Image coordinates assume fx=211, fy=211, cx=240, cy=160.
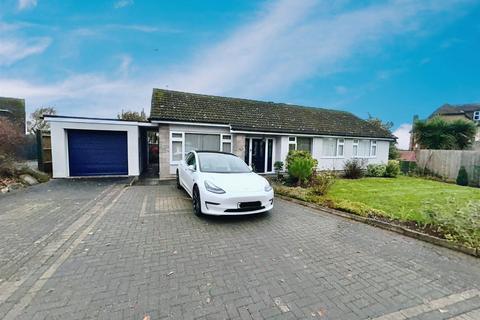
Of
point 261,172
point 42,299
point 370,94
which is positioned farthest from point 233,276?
point 370,94

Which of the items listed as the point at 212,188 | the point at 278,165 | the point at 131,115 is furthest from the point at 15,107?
the point at 212,188

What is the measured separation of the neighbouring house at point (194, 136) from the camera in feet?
34.7

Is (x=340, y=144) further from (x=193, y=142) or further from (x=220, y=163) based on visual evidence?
→ (x=220, y=163)

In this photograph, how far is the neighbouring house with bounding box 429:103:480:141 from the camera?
32122mm

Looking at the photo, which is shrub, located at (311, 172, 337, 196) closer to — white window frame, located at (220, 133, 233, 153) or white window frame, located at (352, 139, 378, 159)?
white window frame, located at (220, 133, 233, 153)

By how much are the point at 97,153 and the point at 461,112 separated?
47.6m

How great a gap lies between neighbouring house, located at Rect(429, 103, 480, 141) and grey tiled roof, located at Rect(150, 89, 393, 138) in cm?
2632

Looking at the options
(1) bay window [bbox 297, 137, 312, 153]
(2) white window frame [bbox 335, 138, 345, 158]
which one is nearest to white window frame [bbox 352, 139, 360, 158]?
(2) white window frame [bbox 335, 138, 345, 158]

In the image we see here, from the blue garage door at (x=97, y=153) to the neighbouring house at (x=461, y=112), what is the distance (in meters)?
42.0

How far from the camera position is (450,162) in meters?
14.2

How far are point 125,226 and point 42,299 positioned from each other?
2.26 meters

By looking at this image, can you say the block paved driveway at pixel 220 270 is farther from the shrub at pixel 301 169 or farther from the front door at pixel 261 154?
the front door at pixel 261 154

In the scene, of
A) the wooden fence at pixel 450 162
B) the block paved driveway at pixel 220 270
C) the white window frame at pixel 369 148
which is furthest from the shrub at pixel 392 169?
the block paved driveway at pixel 220 270

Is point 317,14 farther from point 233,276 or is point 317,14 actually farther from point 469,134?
point 469,134
